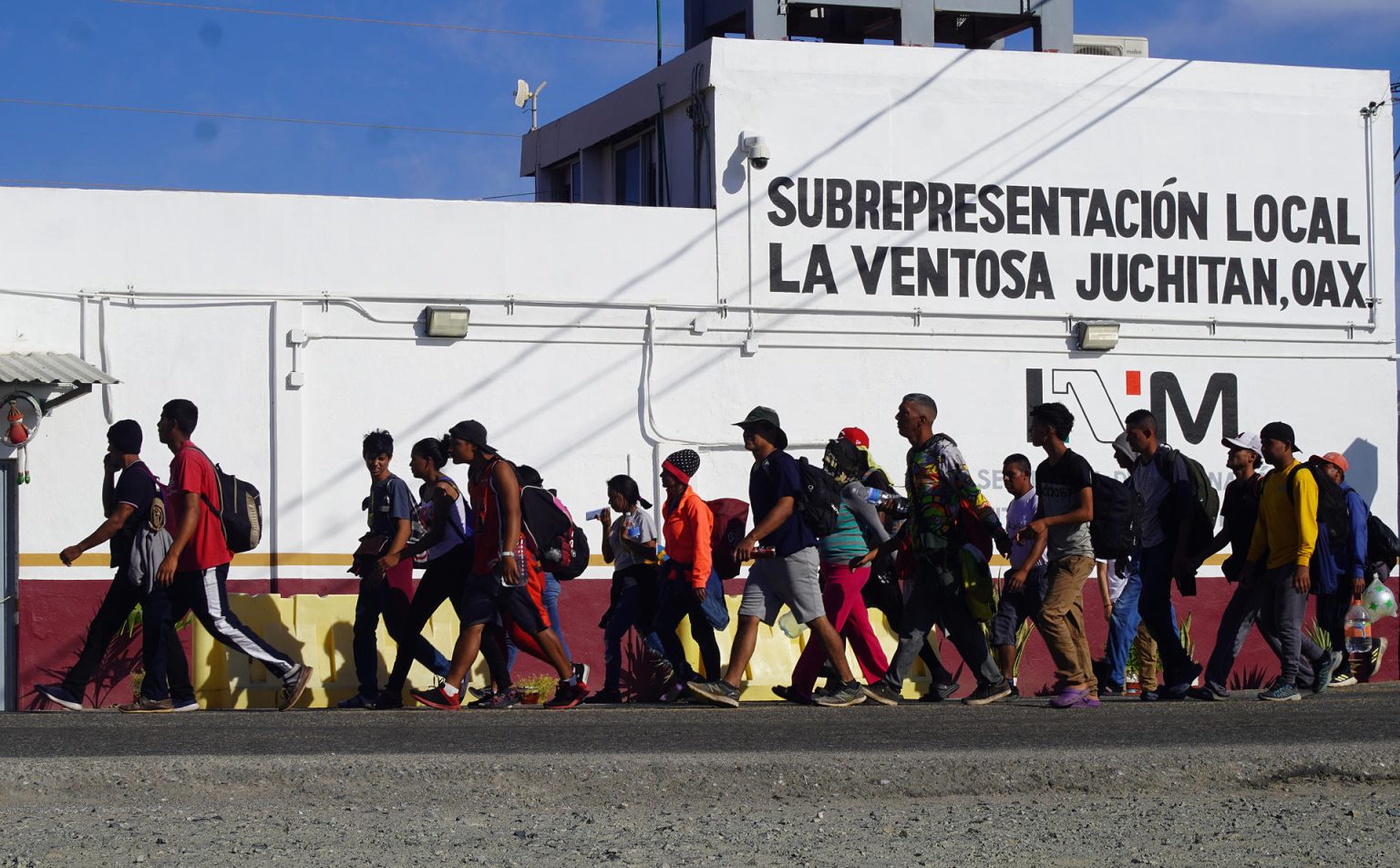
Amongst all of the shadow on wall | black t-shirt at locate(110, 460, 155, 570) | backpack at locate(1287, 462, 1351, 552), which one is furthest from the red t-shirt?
the shadow on wall

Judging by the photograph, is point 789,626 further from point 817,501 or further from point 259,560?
point 259,560

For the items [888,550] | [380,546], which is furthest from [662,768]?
[380,546]

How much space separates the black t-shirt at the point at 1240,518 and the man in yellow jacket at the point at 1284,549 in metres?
0.20

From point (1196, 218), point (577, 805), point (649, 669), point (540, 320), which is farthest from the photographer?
point (1196, 218)

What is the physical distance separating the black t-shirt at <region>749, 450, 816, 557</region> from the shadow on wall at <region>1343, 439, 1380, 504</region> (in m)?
7.95

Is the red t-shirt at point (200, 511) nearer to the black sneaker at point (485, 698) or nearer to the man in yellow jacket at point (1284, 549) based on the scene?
the black sneaker at point (485, 698)

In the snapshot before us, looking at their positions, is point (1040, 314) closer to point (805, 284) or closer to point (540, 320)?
point (805, 284)

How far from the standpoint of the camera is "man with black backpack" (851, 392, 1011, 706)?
36.2ft

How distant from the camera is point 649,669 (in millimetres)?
14531

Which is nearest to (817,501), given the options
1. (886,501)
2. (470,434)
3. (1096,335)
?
(886,501)

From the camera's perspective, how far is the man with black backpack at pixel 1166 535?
1156 cm

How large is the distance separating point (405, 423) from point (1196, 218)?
7336mm

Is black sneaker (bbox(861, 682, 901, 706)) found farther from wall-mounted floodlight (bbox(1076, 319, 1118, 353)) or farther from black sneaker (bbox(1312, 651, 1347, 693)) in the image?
wall-mounted floodlight (bbox(1076, 319, 1118, 353))

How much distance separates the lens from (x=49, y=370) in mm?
13977
